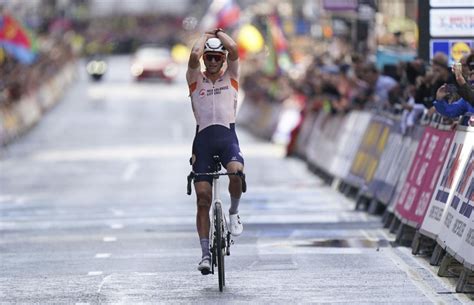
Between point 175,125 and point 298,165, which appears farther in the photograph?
point 175,125

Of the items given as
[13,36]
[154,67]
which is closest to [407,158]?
[13,36]

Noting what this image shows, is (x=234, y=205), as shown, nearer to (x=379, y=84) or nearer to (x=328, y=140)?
(x=379, y=84)

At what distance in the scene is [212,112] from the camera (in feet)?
43.3

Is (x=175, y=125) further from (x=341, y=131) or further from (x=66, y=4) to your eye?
(x=66, y=4)

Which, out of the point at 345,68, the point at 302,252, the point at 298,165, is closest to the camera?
the point at 302,252

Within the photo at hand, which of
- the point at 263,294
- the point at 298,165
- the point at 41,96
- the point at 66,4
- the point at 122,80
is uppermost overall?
the point at 263,294

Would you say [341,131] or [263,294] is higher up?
[263,294]

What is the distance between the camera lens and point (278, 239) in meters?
17.0

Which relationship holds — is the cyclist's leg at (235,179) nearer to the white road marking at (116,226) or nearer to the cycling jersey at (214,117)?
the cycling jersey at (214,117)

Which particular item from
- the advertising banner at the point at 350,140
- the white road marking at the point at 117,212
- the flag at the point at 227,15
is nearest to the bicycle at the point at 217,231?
the white road marking at the point at 117,212

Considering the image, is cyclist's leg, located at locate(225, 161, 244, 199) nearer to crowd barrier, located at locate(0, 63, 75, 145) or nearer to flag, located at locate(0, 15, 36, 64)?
crowd barrier, located at locate(0, 63, 75, 145)

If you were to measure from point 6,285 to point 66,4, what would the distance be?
161 metres

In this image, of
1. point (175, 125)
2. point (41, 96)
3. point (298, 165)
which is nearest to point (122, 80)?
point (41, 96)

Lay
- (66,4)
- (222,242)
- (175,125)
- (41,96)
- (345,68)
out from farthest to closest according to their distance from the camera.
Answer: (66,4), (41,96), (175,125), (345,68), (222,242)
